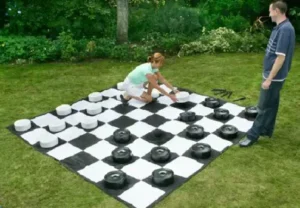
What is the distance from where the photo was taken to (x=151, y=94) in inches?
247

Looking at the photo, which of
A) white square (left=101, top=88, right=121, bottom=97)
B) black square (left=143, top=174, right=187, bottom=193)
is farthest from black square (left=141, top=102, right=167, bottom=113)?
black square (left=143, top=174, right=187, bottom=193)

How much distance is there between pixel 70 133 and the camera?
527 centimetres

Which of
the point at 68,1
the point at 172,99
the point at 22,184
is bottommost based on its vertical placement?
the point at 22,184

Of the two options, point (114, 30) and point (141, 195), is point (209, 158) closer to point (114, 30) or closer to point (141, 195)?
point (141, 195)

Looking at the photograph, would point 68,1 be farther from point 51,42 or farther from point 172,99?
point 172,99

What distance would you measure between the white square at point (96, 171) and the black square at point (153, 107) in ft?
5.25

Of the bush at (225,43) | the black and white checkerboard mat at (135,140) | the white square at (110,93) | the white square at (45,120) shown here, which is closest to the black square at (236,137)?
the black and white checkerboard mat at (135,140)

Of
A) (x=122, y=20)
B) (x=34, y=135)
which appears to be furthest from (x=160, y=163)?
(x=122, y=20)

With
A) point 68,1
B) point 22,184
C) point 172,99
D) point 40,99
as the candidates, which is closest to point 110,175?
point 22,184

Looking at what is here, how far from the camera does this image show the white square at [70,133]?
5.17 meters

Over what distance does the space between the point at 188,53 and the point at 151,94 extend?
264 cm

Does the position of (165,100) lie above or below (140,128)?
above

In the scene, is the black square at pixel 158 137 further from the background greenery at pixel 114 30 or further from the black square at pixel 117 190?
the background greenery at pixel 114 30

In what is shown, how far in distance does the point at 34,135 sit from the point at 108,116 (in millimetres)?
1128
